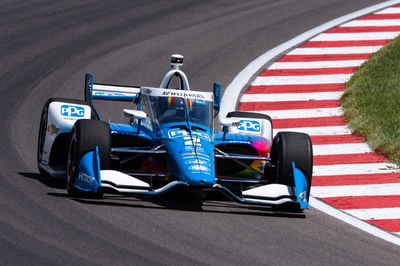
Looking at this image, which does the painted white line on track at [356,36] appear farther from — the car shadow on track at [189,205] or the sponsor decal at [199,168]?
the sponsor decal at [199,168]

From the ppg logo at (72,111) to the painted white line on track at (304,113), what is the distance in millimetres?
3832

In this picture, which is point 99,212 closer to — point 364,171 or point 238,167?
point 238,167

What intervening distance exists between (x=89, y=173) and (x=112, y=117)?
4.33 metres

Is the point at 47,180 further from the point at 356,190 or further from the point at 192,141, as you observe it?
the point at 356,190

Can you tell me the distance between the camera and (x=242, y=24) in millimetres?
19938

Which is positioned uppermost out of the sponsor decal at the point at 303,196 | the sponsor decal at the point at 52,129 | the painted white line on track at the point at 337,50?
the painted white line on track at the point at 337,50

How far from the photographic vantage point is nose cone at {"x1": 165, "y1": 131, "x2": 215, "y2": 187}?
32.6ft

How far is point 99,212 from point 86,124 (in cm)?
102

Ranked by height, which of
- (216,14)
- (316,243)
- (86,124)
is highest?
(216,14)

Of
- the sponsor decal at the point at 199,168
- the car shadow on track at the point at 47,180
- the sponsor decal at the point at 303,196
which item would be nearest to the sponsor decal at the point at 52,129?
the car shadow on track at the point at 47,180

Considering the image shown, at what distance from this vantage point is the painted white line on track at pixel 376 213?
424 inches

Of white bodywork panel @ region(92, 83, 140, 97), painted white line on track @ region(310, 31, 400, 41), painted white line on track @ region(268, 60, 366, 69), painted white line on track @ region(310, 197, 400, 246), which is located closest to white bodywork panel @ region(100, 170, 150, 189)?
painted white line on track @ region(310, 197, 400, 246)

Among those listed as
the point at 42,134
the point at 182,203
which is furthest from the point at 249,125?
the point at 42,134

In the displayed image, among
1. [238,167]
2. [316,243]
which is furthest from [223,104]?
[316,243]
